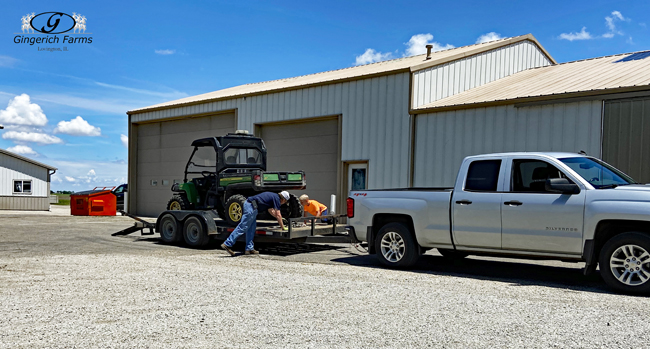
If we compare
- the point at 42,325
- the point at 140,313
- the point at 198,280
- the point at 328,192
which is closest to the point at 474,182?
the point at 198,280

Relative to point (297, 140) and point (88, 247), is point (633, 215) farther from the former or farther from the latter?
point (297, 140)

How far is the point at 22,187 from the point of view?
35812mm

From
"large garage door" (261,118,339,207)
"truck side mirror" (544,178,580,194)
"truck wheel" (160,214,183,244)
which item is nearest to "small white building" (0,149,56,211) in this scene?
"large garage door" (261,118,339,207)

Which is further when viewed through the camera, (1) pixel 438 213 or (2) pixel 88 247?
(2) pixel 88 247

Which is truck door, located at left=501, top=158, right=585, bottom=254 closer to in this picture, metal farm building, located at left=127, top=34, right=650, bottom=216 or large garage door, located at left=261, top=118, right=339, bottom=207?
metal farm building, located at left=127, top=34, right=650, bottom=216

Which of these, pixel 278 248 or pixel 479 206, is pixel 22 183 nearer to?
pixel 278 248

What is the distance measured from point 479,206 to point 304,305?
143 inches

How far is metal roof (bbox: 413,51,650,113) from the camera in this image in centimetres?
1394

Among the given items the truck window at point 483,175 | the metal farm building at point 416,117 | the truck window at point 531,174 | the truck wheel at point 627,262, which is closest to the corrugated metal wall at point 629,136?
the metal farm building at point 416,117

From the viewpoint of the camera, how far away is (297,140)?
20594 mm

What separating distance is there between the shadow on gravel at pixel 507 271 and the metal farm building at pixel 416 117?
4.88 metres

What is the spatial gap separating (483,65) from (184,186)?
1181 centimetres

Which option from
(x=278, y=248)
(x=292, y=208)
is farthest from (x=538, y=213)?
(x=278, y=248)

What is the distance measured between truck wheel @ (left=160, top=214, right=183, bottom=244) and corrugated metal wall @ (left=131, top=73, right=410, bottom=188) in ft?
23.1
